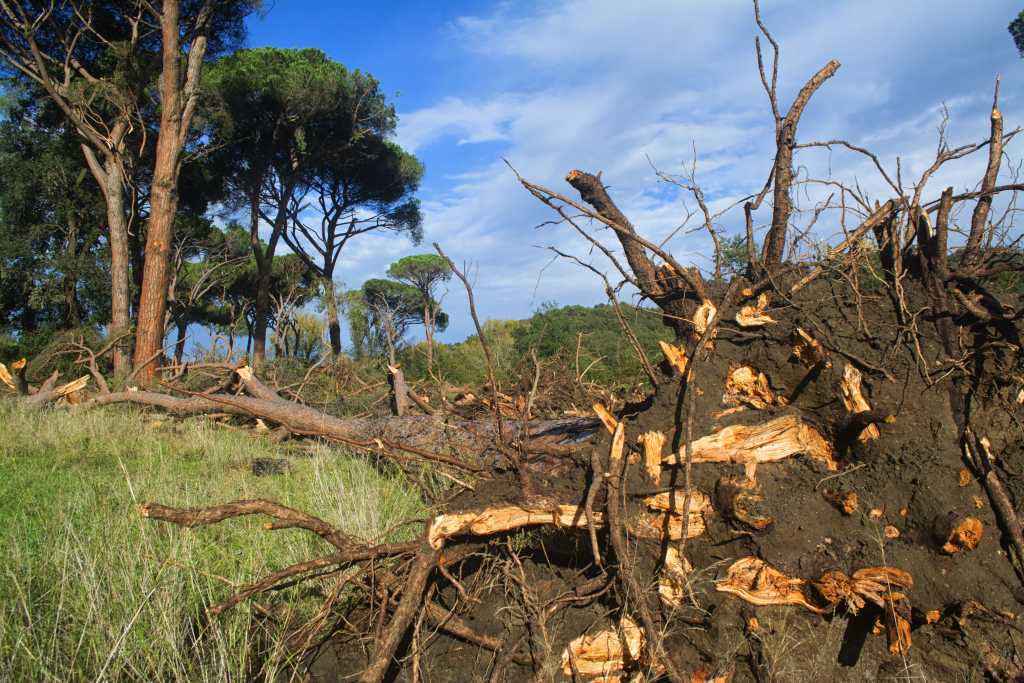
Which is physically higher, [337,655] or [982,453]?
[982,453]

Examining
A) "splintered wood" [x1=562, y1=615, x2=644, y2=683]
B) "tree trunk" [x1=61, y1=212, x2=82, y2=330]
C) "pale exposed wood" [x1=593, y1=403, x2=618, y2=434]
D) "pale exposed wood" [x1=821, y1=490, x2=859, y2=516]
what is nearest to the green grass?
"splintered wood" [x1=562, y1=615, x2=644, y2=683]

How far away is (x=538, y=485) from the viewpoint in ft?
10.1

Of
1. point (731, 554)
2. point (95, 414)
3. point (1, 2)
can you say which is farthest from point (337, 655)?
point (1, 2)

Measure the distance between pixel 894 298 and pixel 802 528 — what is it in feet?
4.29

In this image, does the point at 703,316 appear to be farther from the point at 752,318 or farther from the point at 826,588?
the point at 826,588

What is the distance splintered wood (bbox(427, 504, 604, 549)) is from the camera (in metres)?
2.91

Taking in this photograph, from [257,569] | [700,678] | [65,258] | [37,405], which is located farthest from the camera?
[65,258]

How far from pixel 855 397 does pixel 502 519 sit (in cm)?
173

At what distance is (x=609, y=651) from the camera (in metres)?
2.79

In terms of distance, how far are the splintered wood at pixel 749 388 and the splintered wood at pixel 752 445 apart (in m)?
0.27

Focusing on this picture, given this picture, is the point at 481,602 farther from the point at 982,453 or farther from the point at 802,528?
the point at 982,453

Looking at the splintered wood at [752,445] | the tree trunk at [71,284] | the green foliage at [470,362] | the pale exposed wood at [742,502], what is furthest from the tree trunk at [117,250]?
A: the pale exposed wood at [742,502]

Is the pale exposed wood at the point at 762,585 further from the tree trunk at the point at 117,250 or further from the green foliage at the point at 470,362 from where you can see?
the tree trunk at the point at 117,250

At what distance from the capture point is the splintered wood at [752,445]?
3041mm
